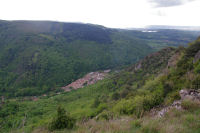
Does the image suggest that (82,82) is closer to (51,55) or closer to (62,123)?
(51,55)

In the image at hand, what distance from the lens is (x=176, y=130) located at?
431cm

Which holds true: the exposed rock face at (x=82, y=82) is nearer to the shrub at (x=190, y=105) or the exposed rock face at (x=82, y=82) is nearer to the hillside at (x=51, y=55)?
the hillside at (x=51, y=55)

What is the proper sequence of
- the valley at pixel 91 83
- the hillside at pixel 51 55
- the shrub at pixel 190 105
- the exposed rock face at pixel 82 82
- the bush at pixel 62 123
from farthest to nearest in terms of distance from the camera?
the hillside at pixel 51 55 → the exposed rock face at pixel 82 82 → the bush at pixel 62 123 → the valley at pixel 91 83 → the shrub at pixel 190 105

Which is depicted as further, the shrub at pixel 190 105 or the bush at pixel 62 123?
the bush at pixel 62 123

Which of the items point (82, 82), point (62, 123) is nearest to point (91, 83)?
point (82, 82)

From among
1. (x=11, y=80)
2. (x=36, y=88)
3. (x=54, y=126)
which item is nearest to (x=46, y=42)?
(x=11, y=80)

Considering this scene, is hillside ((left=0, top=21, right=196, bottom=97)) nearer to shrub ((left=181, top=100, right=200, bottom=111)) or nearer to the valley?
the valley

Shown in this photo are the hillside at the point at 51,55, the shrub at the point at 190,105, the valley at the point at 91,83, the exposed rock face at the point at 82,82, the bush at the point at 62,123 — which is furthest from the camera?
the hillside at the point at 51,55

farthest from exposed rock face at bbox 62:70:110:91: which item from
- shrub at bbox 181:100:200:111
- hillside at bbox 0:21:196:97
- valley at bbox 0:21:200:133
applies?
shrub at bbox 181:100:200:111

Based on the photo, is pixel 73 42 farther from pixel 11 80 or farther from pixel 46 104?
pixel 46 104

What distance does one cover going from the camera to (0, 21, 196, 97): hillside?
60938 mm

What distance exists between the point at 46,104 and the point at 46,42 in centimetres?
6225

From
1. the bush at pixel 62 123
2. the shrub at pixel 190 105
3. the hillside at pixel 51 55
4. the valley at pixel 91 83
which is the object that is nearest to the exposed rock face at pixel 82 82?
the valley at pixel 91 83

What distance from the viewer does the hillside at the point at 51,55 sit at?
200 ft
